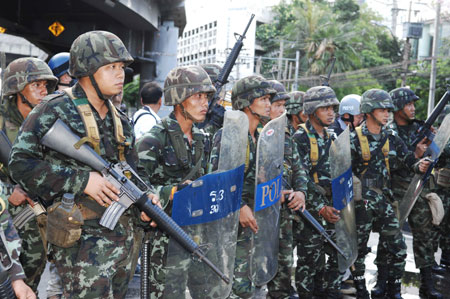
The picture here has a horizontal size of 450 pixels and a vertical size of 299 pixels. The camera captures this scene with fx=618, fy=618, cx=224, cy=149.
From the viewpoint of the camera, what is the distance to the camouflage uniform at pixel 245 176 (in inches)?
177

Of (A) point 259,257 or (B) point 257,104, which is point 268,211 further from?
(B) point 257,104

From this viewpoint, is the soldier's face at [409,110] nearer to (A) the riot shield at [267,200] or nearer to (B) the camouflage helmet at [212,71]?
(B) the camouflage helmet at [212,71]

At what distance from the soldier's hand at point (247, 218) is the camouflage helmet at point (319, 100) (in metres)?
1.79

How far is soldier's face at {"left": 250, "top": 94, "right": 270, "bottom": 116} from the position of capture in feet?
16.3

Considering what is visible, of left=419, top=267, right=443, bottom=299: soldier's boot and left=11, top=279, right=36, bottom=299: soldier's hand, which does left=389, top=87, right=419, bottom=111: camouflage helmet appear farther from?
left=11, top=279, right=36, bottom=299: soldier's hand

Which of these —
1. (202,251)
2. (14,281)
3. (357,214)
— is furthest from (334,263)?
(14,281)

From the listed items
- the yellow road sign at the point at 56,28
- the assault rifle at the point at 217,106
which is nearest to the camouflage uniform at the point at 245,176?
the assault rifle at the point at 217,106

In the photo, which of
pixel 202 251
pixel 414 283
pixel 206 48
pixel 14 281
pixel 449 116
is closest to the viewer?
pixel 14 281

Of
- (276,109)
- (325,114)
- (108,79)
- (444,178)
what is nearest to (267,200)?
(276,109)

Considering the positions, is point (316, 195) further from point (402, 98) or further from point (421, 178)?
point (402, 98)

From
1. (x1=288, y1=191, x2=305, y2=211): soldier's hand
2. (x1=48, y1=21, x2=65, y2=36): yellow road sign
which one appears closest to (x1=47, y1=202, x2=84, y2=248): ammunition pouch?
(x1=288, y1=191, x2=305, y2=211): soldier's hand

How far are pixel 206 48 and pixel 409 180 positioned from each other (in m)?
63.9

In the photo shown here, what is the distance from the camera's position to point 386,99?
20.7 ft

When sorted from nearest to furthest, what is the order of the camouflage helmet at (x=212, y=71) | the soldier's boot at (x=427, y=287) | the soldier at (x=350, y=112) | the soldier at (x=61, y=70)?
the soldier at (x=61, y=70) → the soldier's boot at (x=427, y=287) → the camouflage helmet at (x=212, y=71) → the soldier at (x=350, y=112)
